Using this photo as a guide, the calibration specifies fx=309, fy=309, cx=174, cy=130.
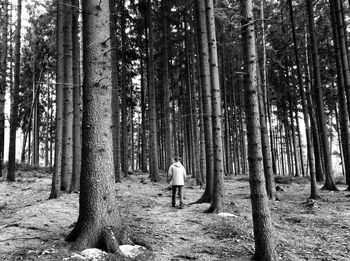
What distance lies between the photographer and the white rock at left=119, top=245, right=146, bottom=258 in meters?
5.42

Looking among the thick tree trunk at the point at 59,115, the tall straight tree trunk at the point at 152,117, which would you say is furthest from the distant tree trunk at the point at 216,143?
the tall straight tree trunk at the point at 152,117

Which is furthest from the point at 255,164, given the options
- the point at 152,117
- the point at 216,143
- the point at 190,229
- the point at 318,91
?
the point at 152,117

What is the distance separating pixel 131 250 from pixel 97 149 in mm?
1980

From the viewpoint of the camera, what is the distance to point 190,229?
7.77 m

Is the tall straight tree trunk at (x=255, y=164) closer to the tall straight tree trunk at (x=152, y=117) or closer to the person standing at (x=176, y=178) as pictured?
the person standing at (x=176, y=178)

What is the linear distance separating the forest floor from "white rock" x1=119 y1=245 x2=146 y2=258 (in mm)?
125

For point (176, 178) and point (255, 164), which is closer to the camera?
point (255, 164)

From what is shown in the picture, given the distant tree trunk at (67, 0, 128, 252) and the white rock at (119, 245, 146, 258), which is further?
the distant tree trunk at (67, 0, 128, 252)

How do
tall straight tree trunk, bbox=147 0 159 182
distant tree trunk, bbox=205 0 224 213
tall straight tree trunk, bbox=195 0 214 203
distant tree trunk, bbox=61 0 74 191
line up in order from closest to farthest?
distant tree trunk, bbox=205 0 224 213, tall straight tree trunk, bbox=195 0 214 203, distant tree trunk, bbox=61 0 74 191, tall straight tree trunk, bbox=147 0 159 182

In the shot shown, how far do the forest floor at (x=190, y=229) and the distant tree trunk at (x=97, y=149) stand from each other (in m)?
0.53

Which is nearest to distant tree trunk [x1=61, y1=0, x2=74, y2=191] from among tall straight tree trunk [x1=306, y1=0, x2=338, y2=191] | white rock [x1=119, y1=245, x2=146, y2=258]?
white rock [x1=119, y1=245, x2=146, y2=258]

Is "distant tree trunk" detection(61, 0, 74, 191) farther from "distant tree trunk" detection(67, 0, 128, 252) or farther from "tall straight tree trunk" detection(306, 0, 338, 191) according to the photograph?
"tall straight tree trunk" detection(306, 0, 338, 191)

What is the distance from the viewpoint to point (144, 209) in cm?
988

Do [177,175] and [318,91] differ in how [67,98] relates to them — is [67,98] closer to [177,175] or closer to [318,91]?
[177,175]
